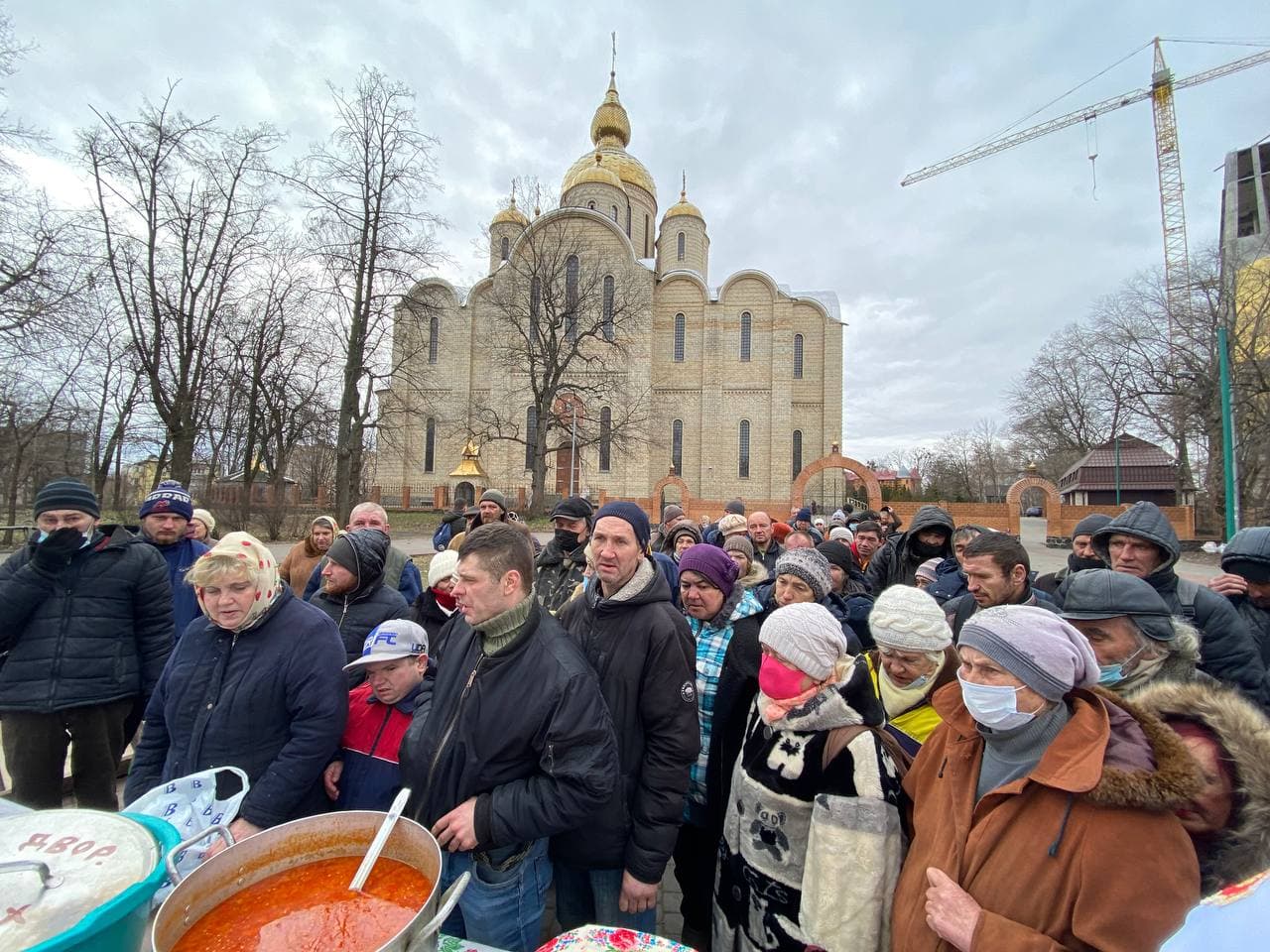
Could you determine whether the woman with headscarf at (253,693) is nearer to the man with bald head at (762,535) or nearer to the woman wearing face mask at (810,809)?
the woman wearing face mask at (810,809)

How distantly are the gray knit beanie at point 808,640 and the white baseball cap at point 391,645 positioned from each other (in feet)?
4.80

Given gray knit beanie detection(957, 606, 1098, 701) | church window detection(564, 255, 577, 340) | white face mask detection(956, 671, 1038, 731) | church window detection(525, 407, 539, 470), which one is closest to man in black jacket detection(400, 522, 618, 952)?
white face mask detection(956, 671, 1038, 731)

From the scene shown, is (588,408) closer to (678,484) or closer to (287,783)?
(678,484)

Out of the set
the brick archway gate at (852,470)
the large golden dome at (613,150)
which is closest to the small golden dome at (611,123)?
the large golden dome at (613,150)

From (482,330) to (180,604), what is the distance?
105ft

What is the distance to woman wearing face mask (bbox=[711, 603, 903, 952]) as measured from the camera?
1657 millimetres

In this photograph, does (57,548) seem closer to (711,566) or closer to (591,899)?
(591,899)

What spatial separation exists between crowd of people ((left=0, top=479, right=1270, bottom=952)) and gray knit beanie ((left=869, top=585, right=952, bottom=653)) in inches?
0.5

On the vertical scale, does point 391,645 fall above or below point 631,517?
below

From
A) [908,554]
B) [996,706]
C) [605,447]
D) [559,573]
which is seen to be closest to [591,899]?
[996,706]

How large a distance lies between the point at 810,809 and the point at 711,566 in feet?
4.06

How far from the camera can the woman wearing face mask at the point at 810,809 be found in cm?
166

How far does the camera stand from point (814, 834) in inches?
66.7

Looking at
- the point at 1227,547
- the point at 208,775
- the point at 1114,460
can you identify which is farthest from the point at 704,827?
the point at 1114,460
